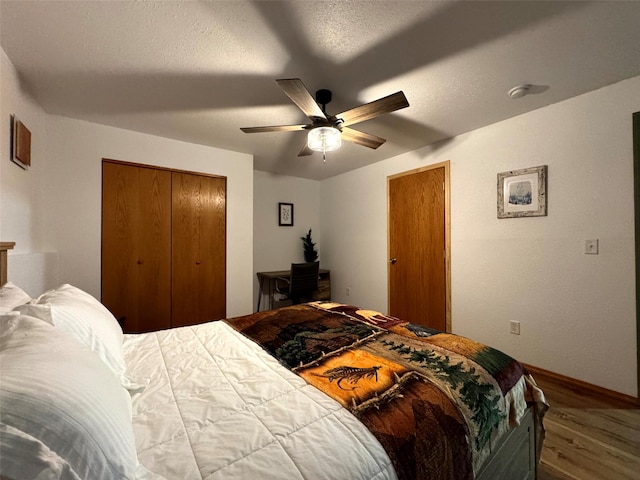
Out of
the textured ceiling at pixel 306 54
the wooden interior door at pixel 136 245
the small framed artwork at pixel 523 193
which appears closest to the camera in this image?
the textured ceiling at pixel 306 54

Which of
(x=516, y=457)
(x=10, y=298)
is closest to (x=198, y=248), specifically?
(x=10, y=298)

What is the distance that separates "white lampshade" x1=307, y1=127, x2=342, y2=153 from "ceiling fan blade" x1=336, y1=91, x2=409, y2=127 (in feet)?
0.35

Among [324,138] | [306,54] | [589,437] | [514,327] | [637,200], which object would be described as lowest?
[589,437]

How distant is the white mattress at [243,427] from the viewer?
0.64 meters

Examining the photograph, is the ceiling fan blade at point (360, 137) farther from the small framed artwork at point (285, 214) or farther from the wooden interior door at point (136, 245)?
the small framed artwork at point (285, 214)

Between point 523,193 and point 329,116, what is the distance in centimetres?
187

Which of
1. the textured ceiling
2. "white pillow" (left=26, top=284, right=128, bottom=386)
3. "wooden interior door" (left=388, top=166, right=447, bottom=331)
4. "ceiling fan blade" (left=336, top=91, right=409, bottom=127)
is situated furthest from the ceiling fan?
"white pillow" (left=26, top=284, right=128, bottom=386)

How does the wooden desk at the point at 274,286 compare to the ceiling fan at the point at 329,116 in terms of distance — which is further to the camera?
the wooden desk at the point at 274,286

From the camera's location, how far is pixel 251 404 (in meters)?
0.87

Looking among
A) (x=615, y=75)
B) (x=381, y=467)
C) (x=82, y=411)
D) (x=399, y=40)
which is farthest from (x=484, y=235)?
(x=82, y=411)

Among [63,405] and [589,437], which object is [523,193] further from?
[63,405]

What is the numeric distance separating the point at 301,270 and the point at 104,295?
2.07m

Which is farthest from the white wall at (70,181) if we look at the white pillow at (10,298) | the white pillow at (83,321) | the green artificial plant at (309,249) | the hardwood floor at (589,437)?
the hardwood floor at (589,437)

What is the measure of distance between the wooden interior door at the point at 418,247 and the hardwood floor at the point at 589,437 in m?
1.18
